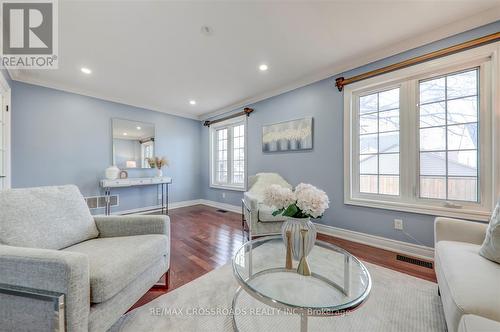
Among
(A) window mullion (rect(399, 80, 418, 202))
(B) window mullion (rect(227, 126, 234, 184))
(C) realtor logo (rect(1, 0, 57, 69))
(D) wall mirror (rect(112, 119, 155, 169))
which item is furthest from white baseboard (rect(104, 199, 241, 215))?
(A) window mullion (rect(399, 80, 418, 202))

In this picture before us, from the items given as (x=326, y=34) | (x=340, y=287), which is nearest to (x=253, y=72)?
(x=326, y=34)

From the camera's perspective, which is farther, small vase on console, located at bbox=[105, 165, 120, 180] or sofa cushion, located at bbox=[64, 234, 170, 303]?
small vase on console, located at bbox=[105, 165, 120, 180]

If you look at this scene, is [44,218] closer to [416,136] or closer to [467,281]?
[467,281]

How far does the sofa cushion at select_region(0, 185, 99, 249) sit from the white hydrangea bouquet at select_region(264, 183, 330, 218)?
141cm

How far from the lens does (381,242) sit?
2287mm

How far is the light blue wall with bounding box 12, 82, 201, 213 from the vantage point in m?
2.84

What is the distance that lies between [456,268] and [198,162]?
482 cm

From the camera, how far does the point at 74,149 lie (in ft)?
10.8

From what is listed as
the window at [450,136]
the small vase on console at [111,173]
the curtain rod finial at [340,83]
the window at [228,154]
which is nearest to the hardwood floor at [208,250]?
the window at [450,136]

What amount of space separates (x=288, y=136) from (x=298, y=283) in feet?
7.87

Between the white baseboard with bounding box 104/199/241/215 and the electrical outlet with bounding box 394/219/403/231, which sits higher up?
the electrical outlet with bounding box 394/219/403/231

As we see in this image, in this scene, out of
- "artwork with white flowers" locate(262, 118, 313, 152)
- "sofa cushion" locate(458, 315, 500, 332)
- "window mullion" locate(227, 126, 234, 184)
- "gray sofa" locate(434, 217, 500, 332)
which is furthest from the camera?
"window mullion" locate(227, 126, 234, 184)

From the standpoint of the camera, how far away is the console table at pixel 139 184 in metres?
3.38

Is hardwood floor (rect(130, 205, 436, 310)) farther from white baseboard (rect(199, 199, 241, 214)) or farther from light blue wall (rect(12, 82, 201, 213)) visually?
light blue wall (rect(12, 82, 201, 213))
